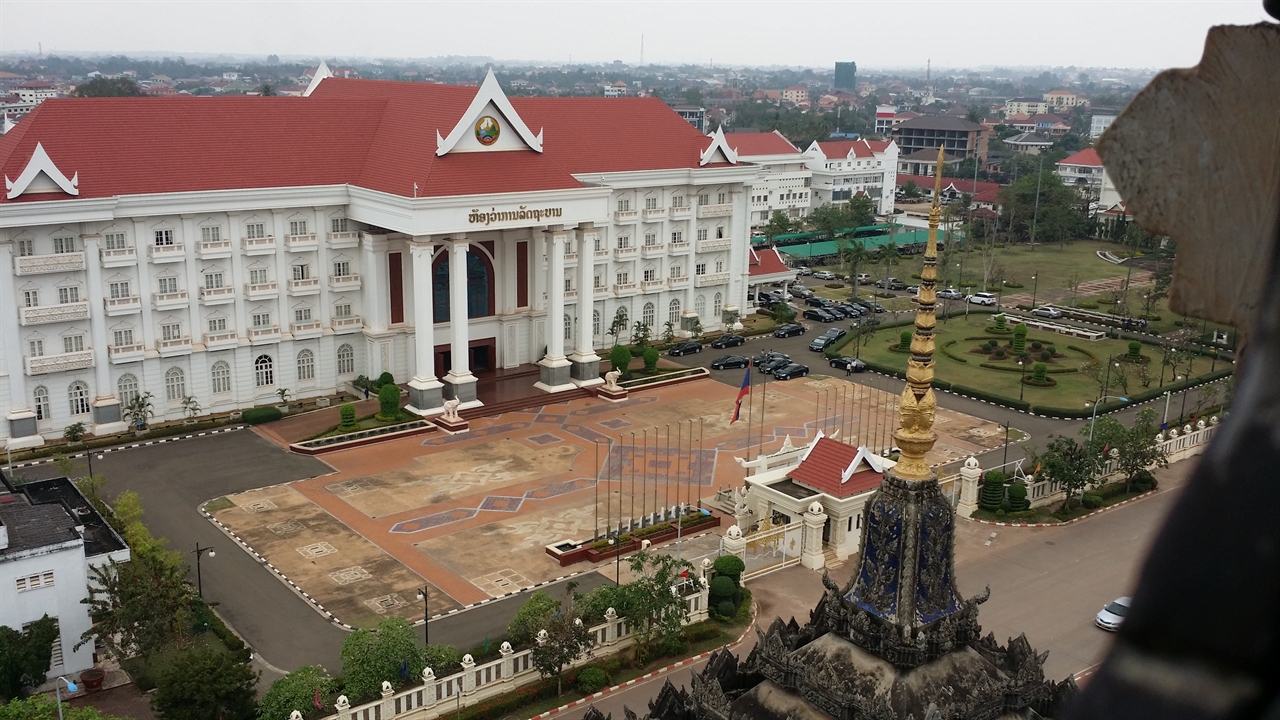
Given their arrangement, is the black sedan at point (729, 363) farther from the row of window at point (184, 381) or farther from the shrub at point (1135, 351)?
the shrub at point (1135, 351)

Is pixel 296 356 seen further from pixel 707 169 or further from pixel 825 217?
pixel 825 217

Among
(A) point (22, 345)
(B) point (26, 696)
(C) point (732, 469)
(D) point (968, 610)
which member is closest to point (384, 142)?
(A) point (22, 345)

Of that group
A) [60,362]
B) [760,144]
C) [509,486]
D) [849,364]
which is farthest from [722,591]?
[760,144]

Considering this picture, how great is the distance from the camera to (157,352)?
152 feet

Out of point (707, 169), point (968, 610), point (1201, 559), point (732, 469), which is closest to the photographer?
point (1201, 559)

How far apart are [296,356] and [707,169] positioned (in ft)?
76.4

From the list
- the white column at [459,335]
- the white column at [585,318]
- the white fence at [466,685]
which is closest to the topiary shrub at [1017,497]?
the white fence at [466,685]

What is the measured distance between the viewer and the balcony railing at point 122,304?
44969mm

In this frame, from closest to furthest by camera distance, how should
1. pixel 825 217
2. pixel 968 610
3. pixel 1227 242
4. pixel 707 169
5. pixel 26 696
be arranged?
pixel 1227 242 < pixel 968 610 < pixel 26 696 < pixel 707 169 < pixel 825 217

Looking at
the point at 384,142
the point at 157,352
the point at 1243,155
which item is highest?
the point at 1243,155

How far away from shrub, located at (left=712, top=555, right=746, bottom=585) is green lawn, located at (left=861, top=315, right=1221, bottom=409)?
2019 cm

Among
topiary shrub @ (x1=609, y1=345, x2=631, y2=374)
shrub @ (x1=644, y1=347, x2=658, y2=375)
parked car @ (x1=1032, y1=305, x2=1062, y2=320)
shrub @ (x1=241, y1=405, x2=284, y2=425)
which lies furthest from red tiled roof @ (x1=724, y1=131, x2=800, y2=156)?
shrub @ (x1=241, y1=405, x2=284, y2=425)

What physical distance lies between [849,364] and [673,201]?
12.6 metres

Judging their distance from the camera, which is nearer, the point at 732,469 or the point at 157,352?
the point at 732,469
